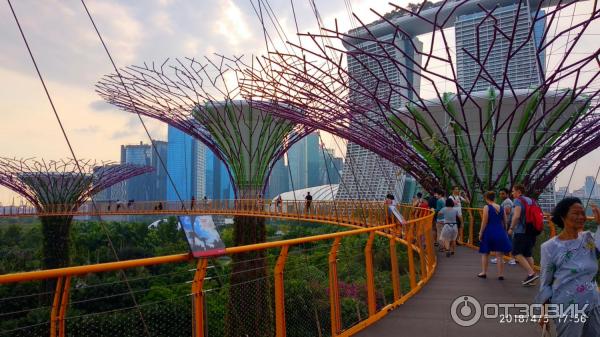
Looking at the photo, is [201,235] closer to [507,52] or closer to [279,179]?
[507,52]

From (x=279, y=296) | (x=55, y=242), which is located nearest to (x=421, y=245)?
(x=279, y=296)

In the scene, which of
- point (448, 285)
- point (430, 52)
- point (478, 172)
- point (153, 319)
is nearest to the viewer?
point (153, 319)

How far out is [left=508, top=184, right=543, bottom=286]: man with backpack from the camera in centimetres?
698

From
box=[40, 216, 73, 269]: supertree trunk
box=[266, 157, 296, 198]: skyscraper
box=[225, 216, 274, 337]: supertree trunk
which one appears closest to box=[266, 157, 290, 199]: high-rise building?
box=[266, 157, 296, 198]: skyscraper

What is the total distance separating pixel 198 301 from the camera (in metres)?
3.40

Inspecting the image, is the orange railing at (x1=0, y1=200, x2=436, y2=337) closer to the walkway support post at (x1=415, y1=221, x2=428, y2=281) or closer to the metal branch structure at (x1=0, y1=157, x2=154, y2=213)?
the walkway support post at (x1=415, y1=221, x2=428, y2=281)

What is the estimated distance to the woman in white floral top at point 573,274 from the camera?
3.03 m

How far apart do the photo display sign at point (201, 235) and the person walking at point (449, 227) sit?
7.65 m

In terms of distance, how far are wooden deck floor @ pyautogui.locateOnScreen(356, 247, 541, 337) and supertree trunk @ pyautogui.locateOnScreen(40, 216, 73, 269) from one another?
25461 mm

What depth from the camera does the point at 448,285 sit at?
7.38 meters

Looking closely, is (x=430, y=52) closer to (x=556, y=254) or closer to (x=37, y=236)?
(x=556, y=254)

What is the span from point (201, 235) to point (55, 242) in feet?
96.4

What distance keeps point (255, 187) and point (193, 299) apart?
23.1 metres

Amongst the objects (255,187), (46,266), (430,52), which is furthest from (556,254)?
(46,266)
